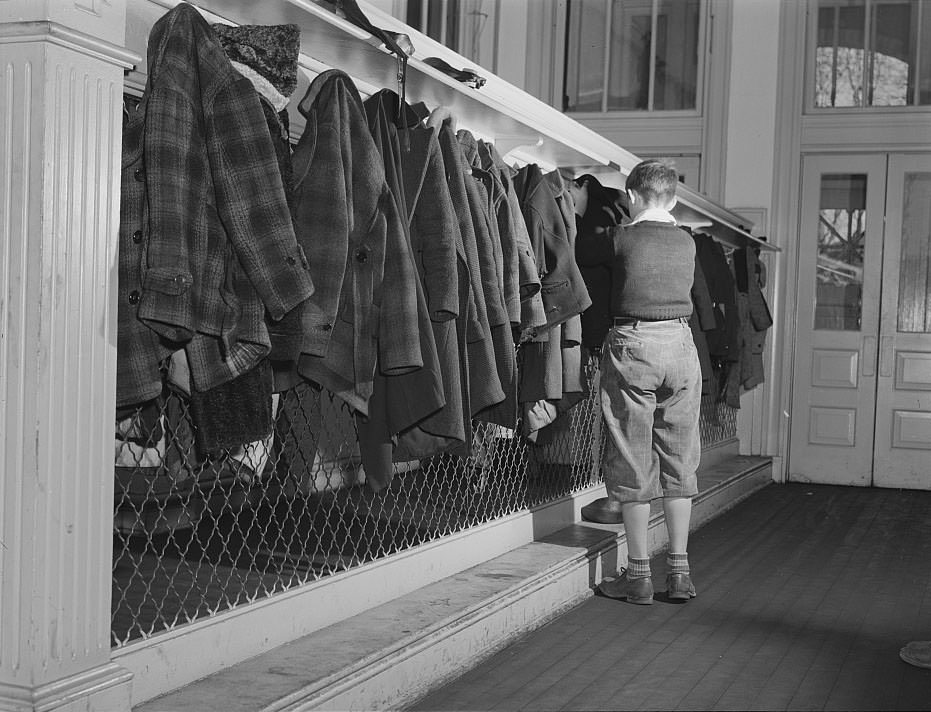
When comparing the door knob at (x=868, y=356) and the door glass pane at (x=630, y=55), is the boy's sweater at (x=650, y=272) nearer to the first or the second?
the door knob at (x=868, y=356)

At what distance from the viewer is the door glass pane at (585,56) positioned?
7754mm

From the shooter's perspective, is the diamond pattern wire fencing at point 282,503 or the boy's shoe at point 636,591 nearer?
the diamond pattern wire fencing at point 282,503

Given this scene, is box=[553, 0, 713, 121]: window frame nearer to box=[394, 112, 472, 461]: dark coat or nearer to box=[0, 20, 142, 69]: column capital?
box=[394, 112, 472, 461]: dark coat

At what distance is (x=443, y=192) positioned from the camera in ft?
8.71

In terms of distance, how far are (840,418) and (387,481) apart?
532 centimetres

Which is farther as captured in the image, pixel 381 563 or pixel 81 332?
pixel 381 563

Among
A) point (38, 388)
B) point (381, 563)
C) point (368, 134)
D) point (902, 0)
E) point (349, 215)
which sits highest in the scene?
point (902, 0)

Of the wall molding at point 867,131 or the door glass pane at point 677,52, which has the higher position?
the door glass pane at point 677,52

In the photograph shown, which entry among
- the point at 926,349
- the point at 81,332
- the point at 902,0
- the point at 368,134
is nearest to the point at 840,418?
the point at 926,349

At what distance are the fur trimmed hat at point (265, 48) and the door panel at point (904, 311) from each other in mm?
5728

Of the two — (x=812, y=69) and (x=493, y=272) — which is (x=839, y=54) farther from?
(x=493, y=272)

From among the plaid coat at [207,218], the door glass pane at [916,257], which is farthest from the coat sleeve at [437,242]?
the door glass pane at [916,257]

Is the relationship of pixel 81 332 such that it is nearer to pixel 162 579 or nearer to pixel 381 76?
pixel 381 76

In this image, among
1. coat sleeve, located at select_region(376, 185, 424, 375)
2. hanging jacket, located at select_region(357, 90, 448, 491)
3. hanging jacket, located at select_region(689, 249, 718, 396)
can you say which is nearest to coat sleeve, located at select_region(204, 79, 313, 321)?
coat sleeve, located at select_region(376, 185, 424, 375)
